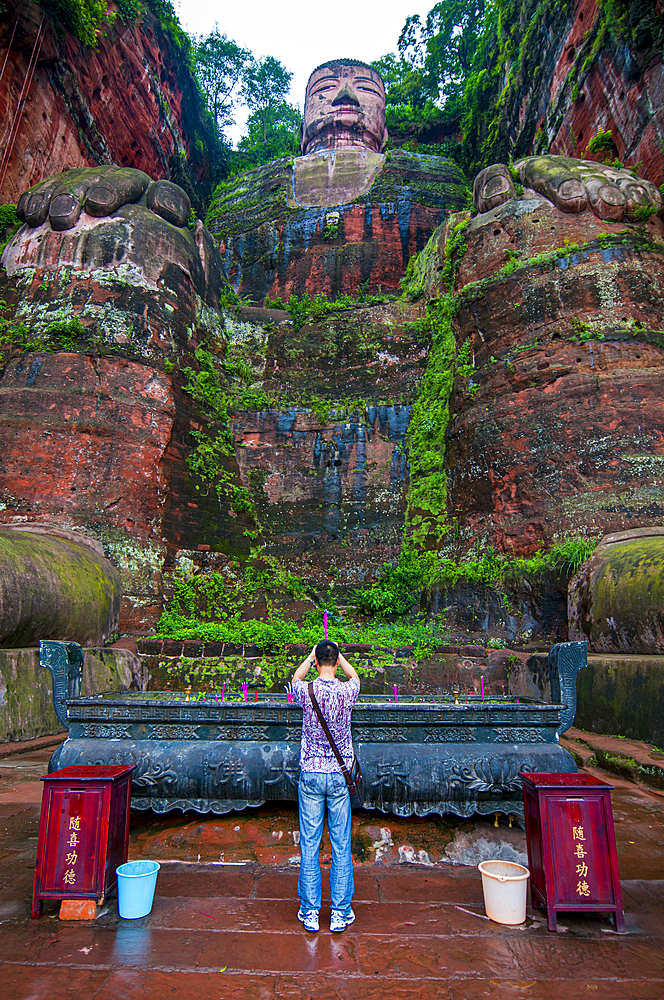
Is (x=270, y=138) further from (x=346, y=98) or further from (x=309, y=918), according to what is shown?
(x=309, y=918)

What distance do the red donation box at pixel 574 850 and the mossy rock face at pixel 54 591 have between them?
16.8 ft

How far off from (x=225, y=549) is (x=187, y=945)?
7619mm

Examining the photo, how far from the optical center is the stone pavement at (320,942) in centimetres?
181

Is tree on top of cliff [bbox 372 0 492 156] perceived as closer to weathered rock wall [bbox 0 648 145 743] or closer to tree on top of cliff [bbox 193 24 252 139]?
tree on top of cliff [bbox 193 24 252 139]

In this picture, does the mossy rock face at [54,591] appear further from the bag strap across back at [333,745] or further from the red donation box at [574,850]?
the red donation box at [574,850]

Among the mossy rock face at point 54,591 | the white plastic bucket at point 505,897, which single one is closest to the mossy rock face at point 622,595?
the white plastic bucket at point 505,897

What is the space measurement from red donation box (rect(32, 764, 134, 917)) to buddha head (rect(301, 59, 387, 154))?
23052 mm

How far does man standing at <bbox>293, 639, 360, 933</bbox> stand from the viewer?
7.20ft

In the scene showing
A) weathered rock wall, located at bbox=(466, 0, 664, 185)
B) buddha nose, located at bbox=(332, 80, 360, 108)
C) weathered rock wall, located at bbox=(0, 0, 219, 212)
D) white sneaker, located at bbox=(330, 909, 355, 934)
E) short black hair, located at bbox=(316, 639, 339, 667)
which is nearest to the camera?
white sneaker, located at bbox=(330, 909, 355, 934)

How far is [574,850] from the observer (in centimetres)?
226

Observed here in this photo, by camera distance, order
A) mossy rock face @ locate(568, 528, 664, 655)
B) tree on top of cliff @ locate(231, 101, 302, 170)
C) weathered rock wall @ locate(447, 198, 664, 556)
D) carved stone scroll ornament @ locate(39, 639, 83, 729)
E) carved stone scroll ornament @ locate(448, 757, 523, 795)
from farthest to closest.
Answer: tree on top of cliff @ locate(231, 101, 302, 170), weathered rock wall @ locate(447, 198, 664, 556), mossy rock face @ locate(568, 528, 664, 655), carved stone scroll ornament @ locate(39, 639, 83, 729), carved stone scroll ornament @ locate(448, 757, 523, 795)

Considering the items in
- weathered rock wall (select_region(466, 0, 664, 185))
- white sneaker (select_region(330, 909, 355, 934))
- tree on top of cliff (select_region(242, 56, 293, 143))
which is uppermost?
tree on top of cliff (select_region(242, 56, 293, 143))

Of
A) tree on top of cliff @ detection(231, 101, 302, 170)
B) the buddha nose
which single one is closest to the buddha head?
the buddha nose

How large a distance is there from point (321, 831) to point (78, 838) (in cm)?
102
